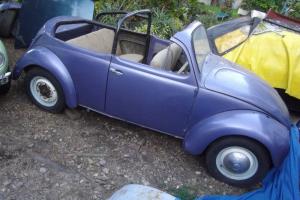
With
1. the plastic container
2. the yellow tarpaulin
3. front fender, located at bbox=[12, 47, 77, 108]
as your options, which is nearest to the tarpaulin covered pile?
the yellow tarpaulin

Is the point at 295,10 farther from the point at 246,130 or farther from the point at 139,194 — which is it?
the point at 139,194

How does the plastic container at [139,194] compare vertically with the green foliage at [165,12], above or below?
below

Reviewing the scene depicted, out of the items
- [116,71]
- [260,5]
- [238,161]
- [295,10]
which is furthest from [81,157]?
[295,10]

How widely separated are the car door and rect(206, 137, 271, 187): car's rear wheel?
43 centimetres

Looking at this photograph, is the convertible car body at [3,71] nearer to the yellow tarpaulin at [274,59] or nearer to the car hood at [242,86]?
the car hood at [242,86]

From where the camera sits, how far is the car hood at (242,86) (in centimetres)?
372

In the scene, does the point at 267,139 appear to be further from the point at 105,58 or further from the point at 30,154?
the point at 30,154

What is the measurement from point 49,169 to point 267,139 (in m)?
2.15

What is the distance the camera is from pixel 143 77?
385cm

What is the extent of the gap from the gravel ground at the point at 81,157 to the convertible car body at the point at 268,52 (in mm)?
1617

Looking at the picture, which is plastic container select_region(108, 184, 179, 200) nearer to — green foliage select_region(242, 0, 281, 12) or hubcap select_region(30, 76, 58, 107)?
hubcap select_region(30, 76, 58, 107)

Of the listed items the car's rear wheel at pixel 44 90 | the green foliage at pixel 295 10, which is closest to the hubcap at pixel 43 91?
the car's rear wheel at pixel 44 90

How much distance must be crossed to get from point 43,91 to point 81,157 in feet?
3.40

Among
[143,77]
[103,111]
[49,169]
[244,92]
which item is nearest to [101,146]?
[103,111]
